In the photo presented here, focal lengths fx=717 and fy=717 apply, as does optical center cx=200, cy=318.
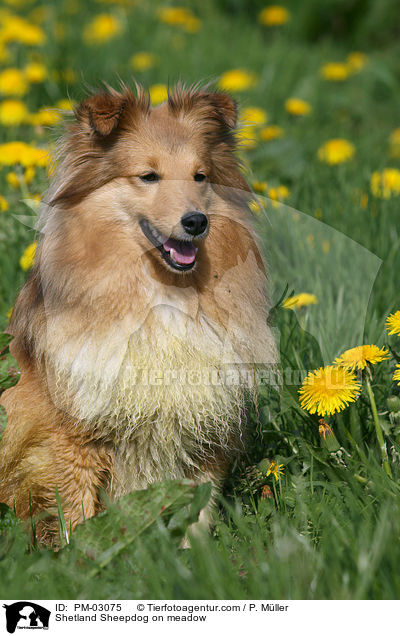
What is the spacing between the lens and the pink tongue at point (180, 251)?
103 inches

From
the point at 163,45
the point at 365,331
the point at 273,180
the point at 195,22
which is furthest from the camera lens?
the point at 195,22

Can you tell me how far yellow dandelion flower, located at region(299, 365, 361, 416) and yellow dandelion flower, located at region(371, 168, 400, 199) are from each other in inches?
87.6

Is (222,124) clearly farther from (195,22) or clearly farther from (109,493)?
(195,22)

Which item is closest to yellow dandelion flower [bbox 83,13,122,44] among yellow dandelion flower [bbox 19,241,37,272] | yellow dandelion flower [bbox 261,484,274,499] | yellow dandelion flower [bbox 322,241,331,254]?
yellow dandelion flower [bbox 19,241,37,272]

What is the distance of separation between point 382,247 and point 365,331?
859 mm

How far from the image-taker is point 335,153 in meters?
5.56

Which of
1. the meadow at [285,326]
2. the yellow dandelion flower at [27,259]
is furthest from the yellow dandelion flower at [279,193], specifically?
the yellow dandelion flower at [27,259]

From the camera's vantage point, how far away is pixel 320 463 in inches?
112

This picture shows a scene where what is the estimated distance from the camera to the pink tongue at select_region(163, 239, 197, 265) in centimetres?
261

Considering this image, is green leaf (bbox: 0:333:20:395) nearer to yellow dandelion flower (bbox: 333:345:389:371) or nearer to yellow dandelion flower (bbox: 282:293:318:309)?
yellow dandelion flower (bbox: 333:345:389:371)

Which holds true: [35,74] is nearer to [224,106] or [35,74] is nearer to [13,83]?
[13,83]

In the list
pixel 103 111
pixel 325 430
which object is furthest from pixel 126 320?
pixel 325 430
